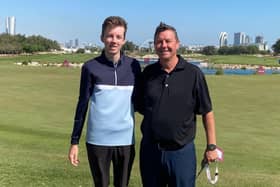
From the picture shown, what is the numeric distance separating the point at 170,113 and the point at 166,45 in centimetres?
54

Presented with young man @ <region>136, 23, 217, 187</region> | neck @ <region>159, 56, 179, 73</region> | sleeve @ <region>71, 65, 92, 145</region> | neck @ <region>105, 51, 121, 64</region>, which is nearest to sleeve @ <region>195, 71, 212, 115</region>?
young man @ <region>136, 23, 217, 187</region>

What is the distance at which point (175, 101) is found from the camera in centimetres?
366

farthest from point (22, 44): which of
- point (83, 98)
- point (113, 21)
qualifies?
point (113, 21)

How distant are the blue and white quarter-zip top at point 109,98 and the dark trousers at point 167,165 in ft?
0.84

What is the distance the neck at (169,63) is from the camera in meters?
3.69

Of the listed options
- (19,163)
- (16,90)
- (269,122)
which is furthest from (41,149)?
(16,90)

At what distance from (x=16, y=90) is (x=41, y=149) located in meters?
13.5

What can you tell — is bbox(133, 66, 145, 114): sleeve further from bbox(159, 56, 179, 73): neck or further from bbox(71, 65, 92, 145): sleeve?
bbox(71, 65, 92, 145): sleeve

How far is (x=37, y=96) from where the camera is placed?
1922cm

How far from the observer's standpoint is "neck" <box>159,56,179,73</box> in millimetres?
3693

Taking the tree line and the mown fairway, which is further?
the tree line

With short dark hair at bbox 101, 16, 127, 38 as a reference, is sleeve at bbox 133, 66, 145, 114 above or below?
below

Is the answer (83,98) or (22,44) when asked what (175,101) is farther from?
(22,44)

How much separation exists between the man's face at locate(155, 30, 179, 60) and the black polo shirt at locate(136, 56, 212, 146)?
0.11 metres
